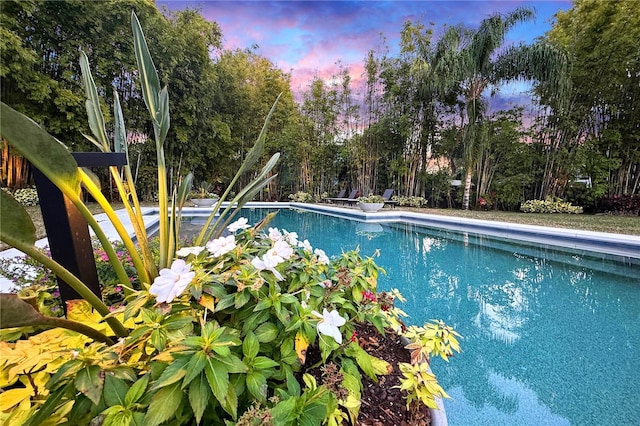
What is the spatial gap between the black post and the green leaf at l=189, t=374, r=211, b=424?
77cm

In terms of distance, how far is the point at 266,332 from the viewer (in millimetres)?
718

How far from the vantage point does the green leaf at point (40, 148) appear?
0.52 meters

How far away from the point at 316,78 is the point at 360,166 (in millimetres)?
4684

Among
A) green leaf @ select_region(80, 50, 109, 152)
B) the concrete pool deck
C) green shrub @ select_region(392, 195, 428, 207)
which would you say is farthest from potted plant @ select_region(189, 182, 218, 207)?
green leaf @ select_region(80, 50, 109, 152)

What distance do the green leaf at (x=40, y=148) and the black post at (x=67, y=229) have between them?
38 cm

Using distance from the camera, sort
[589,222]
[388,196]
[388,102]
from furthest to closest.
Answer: [388,102]
[388,196]
[589,222]

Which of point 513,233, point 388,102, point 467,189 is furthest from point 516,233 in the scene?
point 388,102

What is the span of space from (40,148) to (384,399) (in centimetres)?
122

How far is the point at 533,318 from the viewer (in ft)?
8.21

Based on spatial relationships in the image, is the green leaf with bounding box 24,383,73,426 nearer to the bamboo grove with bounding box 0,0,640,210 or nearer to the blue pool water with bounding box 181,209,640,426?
the blue pool water with bounding box 181,209,640,426

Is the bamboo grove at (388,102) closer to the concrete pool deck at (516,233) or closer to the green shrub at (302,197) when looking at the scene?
the green shrub at (302,197)

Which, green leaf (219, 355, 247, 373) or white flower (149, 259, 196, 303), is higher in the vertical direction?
white flower (149, 259, 196, 303)

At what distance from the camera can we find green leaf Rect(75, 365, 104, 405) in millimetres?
498

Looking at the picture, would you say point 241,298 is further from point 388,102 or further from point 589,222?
point 388,102
